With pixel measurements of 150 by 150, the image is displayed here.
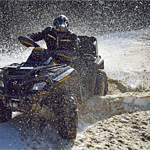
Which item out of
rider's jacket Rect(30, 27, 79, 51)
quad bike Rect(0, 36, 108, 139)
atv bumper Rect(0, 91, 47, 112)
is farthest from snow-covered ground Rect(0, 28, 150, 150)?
rider's jacket Rect(30, 27, 79, 51)

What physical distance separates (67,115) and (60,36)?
4.02 feet

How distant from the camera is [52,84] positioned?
206 centimetres

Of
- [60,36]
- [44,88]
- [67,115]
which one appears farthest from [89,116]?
[60,36]

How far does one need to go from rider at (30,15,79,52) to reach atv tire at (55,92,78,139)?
34.2 inches

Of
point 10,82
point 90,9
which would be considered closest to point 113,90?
point 10,82

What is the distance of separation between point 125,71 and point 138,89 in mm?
1359

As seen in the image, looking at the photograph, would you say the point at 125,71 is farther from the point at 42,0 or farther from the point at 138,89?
the point at 42,0

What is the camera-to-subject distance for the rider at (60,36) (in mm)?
2807

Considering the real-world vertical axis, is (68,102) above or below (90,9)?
below

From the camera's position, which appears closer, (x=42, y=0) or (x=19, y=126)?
(x=19, y=126)

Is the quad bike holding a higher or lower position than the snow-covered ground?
higher

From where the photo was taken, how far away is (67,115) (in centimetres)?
219

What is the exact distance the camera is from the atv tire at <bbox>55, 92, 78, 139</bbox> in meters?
2.19

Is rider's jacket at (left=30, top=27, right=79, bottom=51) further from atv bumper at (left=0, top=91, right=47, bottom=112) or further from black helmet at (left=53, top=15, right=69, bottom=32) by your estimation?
atv bumper at (left=0, top=91, right=47, bottom=112)
